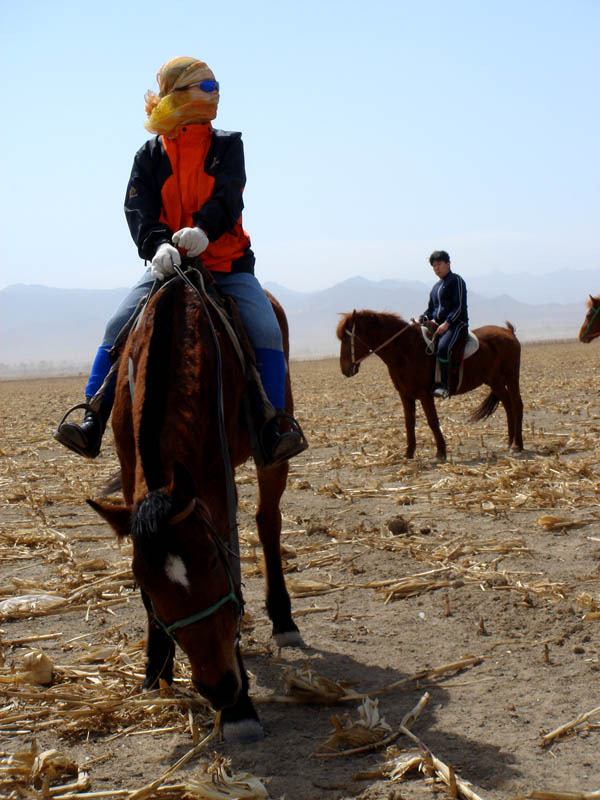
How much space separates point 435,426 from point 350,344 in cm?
193

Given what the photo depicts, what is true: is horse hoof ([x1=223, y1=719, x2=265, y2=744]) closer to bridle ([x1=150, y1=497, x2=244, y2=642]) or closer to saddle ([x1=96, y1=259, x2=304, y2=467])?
bridle ([x1=150, y1=497, x2=244, y2=642])

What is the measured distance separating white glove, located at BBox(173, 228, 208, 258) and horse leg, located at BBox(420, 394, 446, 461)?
705 centimetres

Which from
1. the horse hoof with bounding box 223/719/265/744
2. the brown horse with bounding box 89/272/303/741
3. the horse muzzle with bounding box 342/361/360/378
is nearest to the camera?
the brown horse with bounding box 89/272/303/741

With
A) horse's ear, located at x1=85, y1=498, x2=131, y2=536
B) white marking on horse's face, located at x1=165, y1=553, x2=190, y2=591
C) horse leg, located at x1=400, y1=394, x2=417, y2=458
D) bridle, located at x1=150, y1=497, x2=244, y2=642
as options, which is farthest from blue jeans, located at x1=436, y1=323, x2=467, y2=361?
white marking on horse's face, located at x1=165, y1=553, x2=190, y2=591

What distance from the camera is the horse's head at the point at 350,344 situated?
11906 millimetres

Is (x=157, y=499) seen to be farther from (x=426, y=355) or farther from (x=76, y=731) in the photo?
(x=426, y=355)

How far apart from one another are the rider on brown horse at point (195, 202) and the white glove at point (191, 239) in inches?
3.0

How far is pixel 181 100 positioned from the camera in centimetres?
475

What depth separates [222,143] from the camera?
4.85 metres

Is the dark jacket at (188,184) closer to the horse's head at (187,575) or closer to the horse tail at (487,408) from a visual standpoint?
the horse's head at (187,575)

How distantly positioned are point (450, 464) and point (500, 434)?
143 inches

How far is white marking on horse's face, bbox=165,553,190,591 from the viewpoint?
2.89 meters

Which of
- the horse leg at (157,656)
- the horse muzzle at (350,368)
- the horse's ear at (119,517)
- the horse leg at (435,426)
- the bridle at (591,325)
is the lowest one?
the horse leg at (157,656)

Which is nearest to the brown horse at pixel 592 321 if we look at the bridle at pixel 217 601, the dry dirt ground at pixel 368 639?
the dry dirt ground at pixel 368 639
